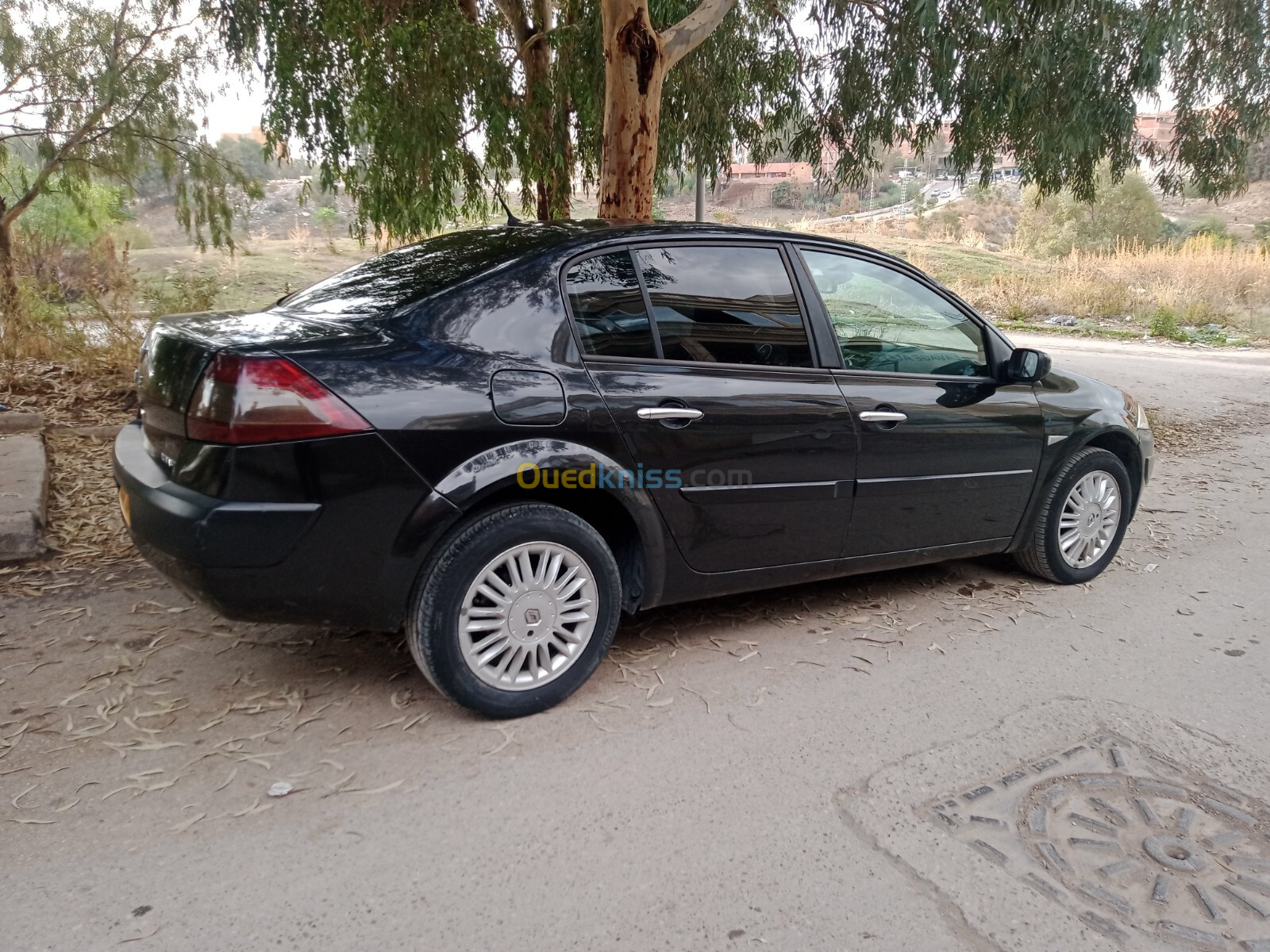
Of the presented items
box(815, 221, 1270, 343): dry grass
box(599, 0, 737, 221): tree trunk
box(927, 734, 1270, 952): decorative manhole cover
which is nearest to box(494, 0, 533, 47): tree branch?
box(599, 0, 737, 221): tree trunk

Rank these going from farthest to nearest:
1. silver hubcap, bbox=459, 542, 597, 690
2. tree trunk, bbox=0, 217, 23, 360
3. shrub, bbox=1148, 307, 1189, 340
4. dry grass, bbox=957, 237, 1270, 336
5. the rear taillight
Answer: dry grass, bbox=957, 237, 1270, 336, shrub, bbox=1148, 307, 1189, 340, tree trunk, bbox=0, 217, 23, 360, silver hubcap, bbox=459, 542, 597, 690, the rear taillight

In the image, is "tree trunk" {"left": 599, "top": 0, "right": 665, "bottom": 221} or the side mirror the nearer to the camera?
the side mirror

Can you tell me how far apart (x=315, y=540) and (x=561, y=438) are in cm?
89

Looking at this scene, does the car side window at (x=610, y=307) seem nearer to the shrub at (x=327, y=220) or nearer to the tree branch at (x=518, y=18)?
the tree branch at (x=518, y=18)

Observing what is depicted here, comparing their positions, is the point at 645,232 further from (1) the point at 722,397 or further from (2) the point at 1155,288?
(2) the point at 1155,288

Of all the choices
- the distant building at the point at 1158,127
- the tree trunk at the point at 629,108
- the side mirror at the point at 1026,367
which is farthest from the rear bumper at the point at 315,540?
the distant building at the point at 1158,127

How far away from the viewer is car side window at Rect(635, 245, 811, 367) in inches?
148

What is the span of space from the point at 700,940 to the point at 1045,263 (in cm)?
3111

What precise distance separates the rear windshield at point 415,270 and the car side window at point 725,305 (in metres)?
0.45

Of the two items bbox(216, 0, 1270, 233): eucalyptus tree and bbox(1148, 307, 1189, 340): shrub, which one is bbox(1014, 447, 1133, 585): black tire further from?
bbox(1148, 307, 1189, 340): shrub

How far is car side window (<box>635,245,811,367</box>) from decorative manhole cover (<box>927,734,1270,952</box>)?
1.82m

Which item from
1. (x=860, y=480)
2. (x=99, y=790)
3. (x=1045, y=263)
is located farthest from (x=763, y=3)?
(x=1045, y=263)

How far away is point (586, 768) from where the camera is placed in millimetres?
3119

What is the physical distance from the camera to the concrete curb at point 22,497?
4.66 meters
